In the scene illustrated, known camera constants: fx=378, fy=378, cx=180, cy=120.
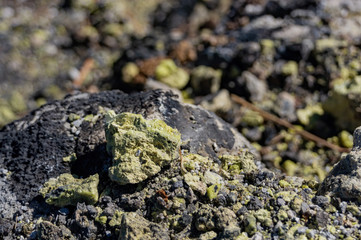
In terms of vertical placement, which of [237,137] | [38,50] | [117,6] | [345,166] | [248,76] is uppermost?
[345,166]

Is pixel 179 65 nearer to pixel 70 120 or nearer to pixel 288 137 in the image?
pixel 288 137

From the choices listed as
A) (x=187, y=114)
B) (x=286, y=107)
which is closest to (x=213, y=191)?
(x=187, y=114)

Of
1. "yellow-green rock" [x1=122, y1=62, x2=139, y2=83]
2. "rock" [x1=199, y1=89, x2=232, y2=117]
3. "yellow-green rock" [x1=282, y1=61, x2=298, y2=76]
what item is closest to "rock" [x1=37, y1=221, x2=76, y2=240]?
"rock" [x1=199, y1=89, x2=232, y2=117]

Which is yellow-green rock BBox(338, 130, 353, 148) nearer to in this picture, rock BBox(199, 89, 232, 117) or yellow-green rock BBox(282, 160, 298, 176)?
yellow-green rock BBox(282, 160, 298, 176)

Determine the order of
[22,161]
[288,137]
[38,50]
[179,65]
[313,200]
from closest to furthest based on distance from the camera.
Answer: [313,200], [22,161], [288,137], [179,65], [38,50]

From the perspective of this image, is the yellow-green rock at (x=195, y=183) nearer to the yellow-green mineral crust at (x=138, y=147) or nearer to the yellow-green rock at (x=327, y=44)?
the yellow-green mineral crust at (x=138, y=147)

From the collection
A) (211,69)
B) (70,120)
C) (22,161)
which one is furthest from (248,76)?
(22,161)

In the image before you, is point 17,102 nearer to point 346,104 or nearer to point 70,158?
point 70,158
